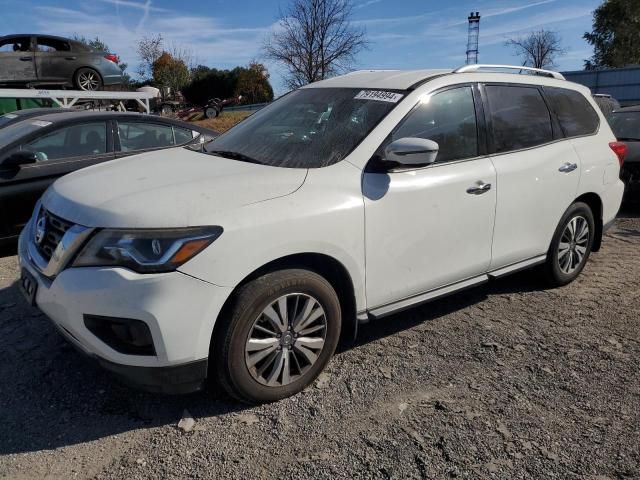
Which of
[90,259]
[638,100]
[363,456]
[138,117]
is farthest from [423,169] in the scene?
[638,100]

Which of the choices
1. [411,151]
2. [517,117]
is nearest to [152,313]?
[411,151]

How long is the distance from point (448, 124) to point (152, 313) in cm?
225

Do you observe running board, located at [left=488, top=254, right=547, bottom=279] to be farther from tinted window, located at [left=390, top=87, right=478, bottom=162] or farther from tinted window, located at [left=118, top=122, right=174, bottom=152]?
tinted window, located at [left=118, top=122, right=174, bottom=152]

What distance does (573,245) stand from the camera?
4.57 m

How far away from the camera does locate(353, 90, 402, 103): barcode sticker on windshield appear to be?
3.34 m

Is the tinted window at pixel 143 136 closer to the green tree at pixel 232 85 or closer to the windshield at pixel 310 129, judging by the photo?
the windshield at pixel 310 129

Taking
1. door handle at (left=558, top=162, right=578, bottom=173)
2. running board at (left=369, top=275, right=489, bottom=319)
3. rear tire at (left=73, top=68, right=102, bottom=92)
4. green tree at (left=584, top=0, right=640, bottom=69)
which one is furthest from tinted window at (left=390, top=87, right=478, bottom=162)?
green tree at (left=584, top=0, right=640, bottom=69)

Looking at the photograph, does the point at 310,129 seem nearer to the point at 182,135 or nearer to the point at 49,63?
the point at 182,135

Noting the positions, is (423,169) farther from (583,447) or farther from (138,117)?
(138,117)

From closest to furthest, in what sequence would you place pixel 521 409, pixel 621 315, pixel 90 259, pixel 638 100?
1. pixel 90 259
2. pixel 521 409
3. pixel 621 315
4. pixel 638 100

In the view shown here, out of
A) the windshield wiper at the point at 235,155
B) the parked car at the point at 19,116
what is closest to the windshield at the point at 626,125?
the windshield wiper at the point at 235,155

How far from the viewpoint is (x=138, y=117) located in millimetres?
6070

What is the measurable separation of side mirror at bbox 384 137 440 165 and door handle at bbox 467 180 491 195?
561 millimetres

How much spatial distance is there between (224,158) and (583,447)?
254 cm
